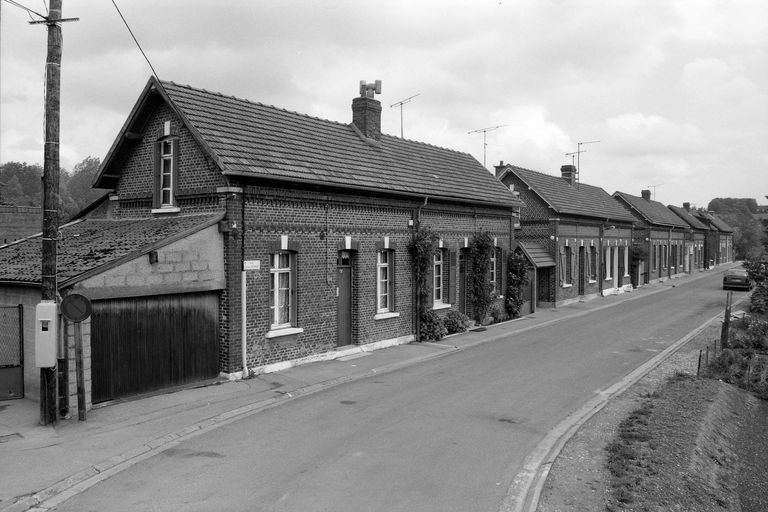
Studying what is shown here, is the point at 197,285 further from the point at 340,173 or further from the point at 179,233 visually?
the point at 340,173

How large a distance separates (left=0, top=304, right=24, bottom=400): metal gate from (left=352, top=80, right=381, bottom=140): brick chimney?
12.2 metres

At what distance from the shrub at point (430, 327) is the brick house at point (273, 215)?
463 mm

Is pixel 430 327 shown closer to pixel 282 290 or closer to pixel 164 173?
pixel 282 290

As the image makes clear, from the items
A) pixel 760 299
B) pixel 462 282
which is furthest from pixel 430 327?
pixel 760 299

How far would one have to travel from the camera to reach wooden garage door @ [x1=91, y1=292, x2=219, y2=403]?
1166cm

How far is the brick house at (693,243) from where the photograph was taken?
59.3 metres

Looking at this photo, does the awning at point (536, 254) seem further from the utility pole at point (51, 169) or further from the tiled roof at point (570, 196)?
the utility pole at point (51, 169)

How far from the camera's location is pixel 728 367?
50.8 ft

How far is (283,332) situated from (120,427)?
508cm

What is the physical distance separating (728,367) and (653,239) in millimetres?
34521

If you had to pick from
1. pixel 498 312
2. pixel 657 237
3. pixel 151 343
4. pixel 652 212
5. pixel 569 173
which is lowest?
pixel 498 312

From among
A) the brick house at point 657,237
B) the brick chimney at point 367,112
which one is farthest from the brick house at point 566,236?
the brick chimney at point 367,112

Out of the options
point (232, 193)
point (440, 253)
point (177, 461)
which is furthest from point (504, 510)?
point (440, 253)

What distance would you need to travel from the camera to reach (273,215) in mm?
14750
